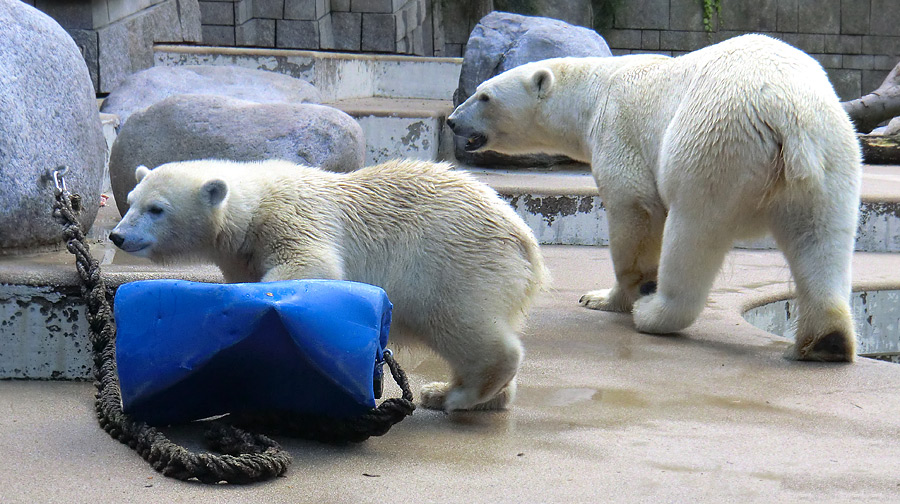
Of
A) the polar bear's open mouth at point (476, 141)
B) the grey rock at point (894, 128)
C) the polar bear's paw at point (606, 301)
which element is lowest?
the grey rock at point (894, 128)

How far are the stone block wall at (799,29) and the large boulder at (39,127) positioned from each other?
12178 millimetres

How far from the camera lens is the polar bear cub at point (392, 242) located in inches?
91.4

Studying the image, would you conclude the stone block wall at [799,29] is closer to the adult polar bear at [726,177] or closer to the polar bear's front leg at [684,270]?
the adult polar bear at [726,177]

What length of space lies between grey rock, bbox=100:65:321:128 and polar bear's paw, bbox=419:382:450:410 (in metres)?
3.26

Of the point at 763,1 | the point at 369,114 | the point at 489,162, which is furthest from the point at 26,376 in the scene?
the point at 763,1

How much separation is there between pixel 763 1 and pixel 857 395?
516 inches

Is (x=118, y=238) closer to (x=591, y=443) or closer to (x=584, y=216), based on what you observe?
(x=591, y=443)

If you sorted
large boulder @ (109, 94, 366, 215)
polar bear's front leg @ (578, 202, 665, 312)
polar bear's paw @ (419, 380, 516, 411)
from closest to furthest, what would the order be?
polar bear's paw @ (419, 380, 516, 411), polar bear's front leg @ (578, 202, 665, 312), large boulder @ (109, 94, 366, 215)

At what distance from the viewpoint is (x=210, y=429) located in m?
2.14

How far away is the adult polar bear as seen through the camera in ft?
9.91

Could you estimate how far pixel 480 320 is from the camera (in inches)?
90.6

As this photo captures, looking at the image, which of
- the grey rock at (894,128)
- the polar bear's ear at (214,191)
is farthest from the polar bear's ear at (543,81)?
the grey rock at (894,128)

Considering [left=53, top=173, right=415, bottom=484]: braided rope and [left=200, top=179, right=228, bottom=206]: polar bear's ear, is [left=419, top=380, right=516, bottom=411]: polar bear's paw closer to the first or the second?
[left=53, top=173, right=415, bottom=484]: braided rope

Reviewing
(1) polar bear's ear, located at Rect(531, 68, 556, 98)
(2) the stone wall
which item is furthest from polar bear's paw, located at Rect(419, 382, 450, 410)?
(2) the stone wall
